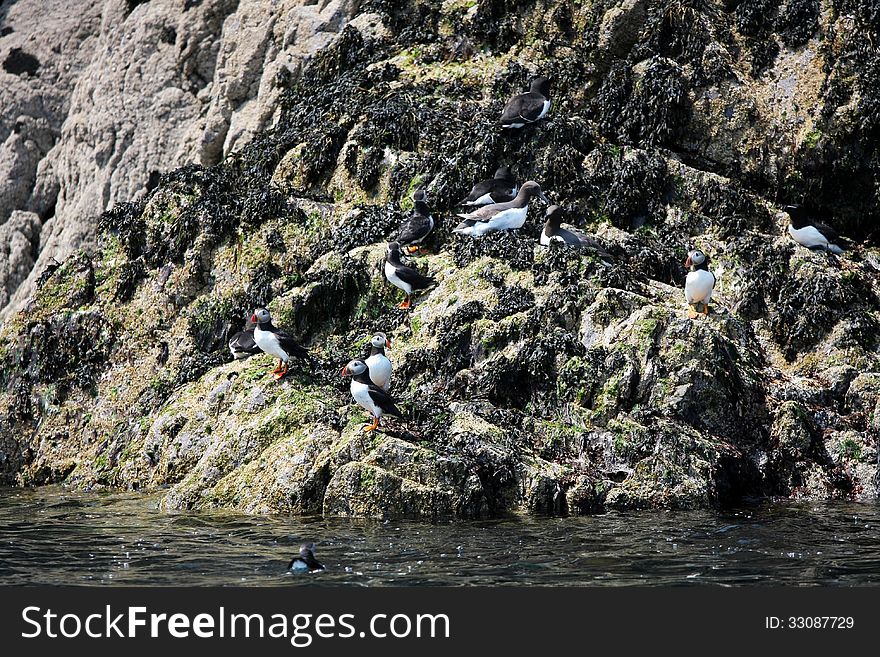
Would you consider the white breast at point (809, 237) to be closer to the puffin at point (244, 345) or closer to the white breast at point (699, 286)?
the white breast at point (699, 286)

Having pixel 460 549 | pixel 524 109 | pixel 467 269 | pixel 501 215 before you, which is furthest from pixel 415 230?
pixel 460 549

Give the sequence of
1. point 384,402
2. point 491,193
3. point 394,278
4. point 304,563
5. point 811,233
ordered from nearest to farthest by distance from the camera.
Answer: point 304,563
point 384,402
point 394,278
point 811,233
point 491,193

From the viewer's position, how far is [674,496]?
1388 centimetres

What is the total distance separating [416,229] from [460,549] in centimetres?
712

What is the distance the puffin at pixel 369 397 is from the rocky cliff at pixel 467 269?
0.24 meters

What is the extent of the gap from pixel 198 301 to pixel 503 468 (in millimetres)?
7028

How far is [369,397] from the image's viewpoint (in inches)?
556

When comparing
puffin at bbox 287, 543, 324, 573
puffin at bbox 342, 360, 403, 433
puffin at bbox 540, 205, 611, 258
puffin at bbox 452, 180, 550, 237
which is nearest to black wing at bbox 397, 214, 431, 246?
puffin at bbox 452, 180, 550, 237

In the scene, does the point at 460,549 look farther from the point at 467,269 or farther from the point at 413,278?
the point at 467,269

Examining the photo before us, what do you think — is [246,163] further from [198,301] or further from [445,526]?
[445,526]

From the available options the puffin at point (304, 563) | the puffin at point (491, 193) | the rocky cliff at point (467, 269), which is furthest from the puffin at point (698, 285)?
the puffin at point (304, 563)

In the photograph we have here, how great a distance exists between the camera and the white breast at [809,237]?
58.0 ft

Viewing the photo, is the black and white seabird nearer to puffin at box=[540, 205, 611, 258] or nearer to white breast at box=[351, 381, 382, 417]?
white breast at box=[351, 381, 382, 417]

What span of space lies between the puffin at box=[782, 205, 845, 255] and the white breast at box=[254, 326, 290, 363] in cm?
850
